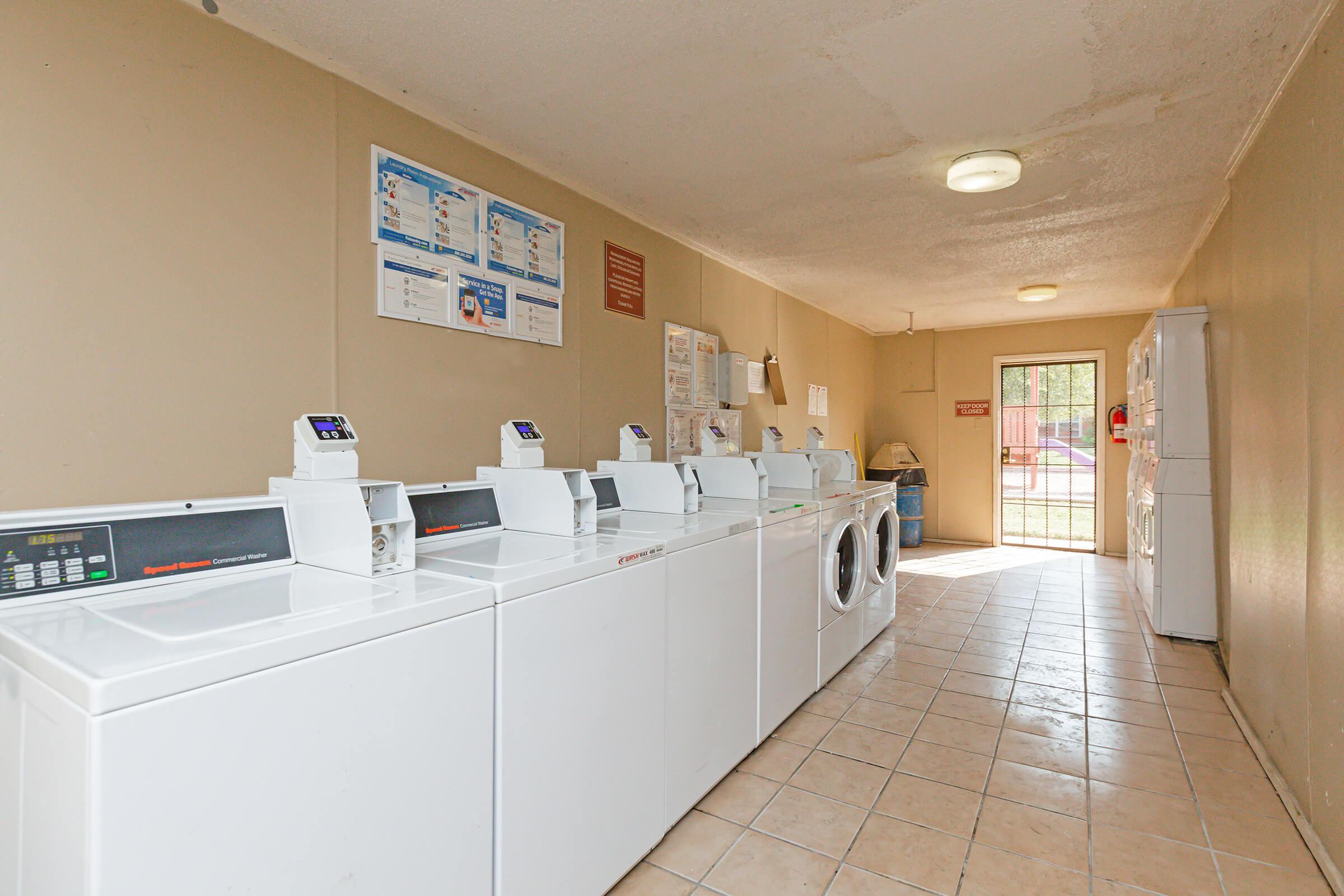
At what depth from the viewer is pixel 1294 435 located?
2.09 meters

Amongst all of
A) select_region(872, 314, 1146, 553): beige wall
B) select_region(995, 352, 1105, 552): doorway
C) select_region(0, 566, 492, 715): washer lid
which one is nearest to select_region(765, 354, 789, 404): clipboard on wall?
select_region(872, 314, 1146, 553): beige wall

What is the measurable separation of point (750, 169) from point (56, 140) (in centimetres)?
234

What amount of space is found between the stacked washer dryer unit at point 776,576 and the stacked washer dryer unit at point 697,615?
80 mm

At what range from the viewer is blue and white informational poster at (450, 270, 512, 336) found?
246 centimetres

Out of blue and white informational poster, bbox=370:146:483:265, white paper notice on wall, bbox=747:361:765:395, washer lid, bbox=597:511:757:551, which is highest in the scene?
blue and white informational poster, bbox=370:146:483:265

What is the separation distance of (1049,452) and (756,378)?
403 cm

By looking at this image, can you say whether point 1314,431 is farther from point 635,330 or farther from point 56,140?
point 56,140

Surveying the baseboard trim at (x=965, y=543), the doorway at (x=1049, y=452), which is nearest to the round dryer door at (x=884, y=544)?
the baseboard trim at (x=965, y=543)

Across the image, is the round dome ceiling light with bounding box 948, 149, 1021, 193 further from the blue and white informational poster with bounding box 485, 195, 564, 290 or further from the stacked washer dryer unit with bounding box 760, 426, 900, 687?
the blue and white informational poster with bounding box 485, 195, 564, 290

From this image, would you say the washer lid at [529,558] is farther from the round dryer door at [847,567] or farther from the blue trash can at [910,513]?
the blue trash can at [910,513]

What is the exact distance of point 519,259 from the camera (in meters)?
2.71

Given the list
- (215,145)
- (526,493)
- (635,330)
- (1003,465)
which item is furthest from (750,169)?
(1003,465)

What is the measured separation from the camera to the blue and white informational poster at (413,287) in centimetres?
221

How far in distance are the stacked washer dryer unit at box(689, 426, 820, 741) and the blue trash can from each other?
4380mm
